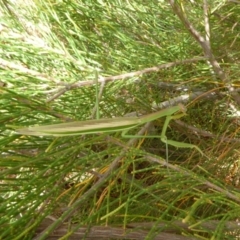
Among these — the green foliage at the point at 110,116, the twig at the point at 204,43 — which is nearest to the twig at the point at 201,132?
the green foliage at the point at 110,116

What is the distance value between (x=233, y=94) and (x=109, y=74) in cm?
31

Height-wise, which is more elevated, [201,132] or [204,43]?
[204,43]

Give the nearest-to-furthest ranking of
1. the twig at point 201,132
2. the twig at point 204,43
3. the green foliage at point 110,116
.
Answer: the green foliage at point 110,116 < the twig at point 204,43 < the twig at point 201,132

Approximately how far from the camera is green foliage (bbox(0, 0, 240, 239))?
21.0 inches

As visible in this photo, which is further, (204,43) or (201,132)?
(201,132)

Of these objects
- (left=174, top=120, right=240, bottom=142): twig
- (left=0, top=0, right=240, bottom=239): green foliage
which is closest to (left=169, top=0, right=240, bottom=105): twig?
(left=0, top=0, right=240, bottom=239): green foliage

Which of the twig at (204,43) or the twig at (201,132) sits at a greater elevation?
the twig at (204,43)

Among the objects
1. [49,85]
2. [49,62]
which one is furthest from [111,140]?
→ [49,62]

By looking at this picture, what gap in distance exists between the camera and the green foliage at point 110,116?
21.0 inches

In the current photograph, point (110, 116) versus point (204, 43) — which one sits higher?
point (204, 43)

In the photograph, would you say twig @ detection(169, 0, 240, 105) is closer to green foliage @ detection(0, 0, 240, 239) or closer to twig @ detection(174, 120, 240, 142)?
green foliage @ detection(0, 0, 240, 239)

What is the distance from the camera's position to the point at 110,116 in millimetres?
862

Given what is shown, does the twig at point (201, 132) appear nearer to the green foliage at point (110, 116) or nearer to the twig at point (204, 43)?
the green foliage at point (110, 116)

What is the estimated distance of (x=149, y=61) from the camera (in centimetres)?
89
